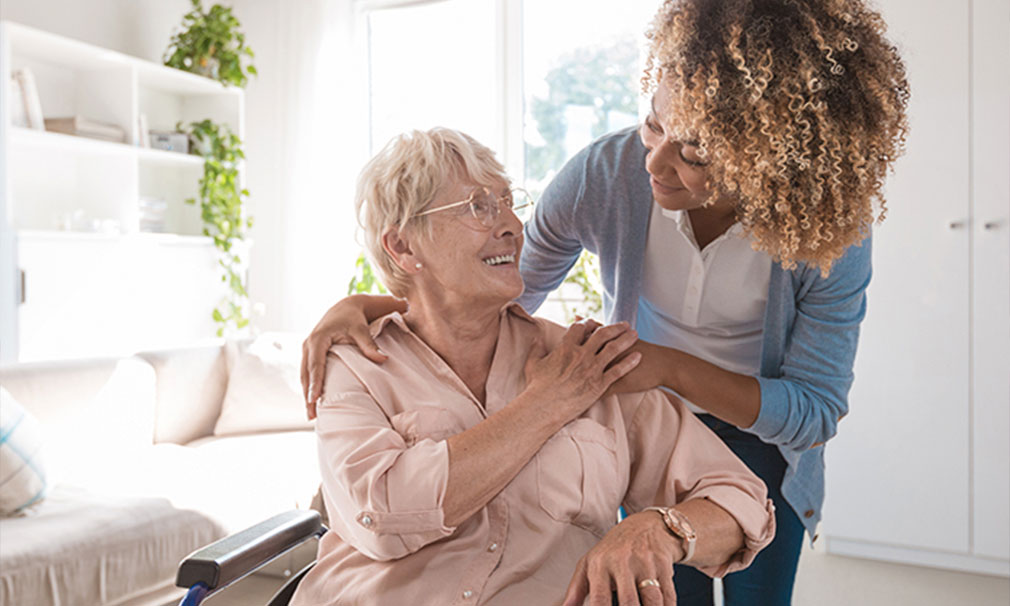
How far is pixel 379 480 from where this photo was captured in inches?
44.4

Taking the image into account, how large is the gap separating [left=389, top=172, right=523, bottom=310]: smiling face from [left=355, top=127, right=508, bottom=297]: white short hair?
17 millimetres

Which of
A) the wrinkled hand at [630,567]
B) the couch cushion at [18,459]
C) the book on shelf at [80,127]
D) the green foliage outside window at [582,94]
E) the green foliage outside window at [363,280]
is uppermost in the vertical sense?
the green foliage outside window at [582,94]

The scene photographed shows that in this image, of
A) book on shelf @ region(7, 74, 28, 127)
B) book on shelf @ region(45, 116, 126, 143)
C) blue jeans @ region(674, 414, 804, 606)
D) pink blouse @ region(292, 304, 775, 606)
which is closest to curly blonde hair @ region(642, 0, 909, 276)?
pink blouse @ region(292, 304, 775, 606)

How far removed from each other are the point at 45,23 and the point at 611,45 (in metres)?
2.84

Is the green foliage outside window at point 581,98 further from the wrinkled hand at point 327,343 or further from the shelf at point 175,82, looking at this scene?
the wrinkled hand at point 327,343

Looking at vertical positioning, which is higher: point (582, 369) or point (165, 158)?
point (165, 158)

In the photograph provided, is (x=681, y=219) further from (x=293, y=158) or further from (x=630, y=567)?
(x=293, y=158)

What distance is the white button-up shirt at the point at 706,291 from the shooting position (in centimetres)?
141

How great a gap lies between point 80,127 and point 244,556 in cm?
322

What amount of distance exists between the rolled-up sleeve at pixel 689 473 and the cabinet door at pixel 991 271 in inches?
95.0

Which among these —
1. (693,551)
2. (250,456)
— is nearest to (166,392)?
(250,456)

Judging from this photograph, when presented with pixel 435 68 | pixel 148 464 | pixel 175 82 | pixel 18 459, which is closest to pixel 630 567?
pixel 18 459

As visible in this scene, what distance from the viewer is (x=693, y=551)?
1114mm

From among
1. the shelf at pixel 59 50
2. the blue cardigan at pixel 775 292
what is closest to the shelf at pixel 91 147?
the shelf at pixel 59 50
